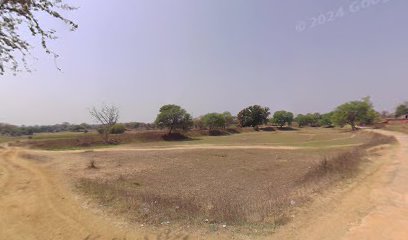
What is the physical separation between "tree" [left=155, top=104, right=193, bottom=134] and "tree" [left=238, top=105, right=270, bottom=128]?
1631 inches

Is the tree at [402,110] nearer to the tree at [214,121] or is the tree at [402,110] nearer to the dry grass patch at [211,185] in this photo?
the tree at [214,121]

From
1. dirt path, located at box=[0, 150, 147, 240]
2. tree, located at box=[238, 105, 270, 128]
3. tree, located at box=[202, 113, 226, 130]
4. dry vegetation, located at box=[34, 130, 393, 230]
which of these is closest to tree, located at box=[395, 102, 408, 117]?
tree, located at box=[238, 105, 270, 128]

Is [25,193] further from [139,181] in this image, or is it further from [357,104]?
[357,104]

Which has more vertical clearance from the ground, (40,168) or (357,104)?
(357,104)

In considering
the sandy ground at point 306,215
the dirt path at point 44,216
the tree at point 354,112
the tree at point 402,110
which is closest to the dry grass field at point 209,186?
the sandy ground at point 306,215

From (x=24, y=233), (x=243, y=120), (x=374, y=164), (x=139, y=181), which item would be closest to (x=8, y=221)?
(x=24, y=233)

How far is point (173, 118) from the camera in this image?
71.1 m

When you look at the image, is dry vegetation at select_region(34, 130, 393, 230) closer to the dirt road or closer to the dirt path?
the dirt road

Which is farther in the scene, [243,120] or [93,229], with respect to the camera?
[243,120]

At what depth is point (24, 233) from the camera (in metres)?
10.2

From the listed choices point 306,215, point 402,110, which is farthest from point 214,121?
point 402,110

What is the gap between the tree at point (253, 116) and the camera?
111250mm

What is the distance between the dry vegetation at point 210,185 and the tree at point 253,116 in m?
82.0

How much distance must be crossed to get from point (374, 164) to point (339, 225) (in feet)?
33.2
